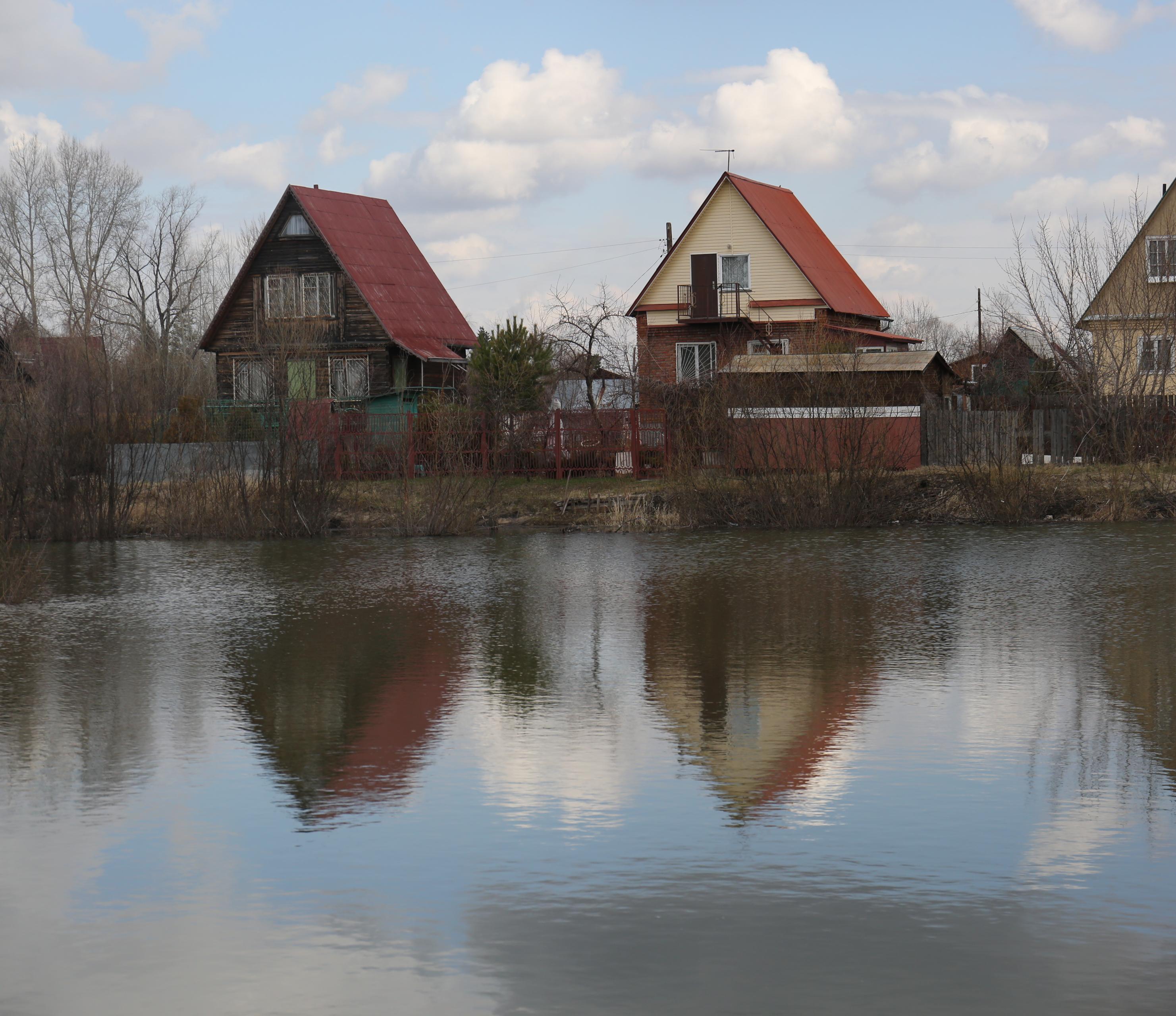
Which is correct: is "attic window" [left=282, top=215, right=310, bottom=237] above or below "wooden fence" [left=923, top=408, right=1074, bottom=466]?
above

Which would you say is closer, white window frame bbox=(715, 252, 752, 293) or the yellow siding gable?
the yellow siding gable

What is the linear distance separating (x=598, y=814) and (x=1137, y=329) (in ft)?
118

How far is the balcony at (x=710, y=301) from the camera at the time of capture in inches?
1980

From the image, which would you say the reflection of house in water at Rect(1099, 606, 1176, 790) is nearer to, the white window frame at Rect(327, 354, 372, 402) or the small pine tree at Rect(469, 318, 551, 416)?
the small pine tree at Rect(469, 318, 551, 416)

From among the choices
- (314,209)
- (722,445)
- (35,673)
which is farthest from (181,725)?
(314,209)

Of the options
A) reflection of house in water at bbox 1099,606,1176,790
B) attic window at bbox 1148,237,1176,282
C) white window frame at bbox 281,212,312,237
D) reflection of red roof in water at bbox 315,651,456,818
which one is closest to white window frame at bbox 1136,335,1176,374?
attic window at bbox 1148,237,1176,282

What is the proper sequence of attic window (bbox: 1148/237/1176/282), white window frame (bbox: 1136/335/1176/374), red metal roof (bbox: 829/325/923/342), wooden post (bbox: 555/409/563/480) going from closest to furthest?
wooden post (bbox: 555/409/563/480) → white window frame (bbox: 1136/335/1176/374) → attic window (bbox: 1148/237/1176/282) → red metal roof (bbox: 829/325/923/342)

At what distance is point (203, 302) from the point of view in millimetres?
82250

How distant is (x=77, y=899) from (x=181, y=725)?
3.95 m

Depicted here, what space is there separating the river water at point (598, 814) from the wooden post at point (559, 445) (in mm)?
19957

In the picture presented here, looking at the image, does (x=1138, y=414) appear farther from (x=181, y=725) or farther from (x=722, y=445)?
(x=181, y=725)

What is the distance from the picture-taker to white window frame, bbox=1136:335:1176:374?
1456 inches

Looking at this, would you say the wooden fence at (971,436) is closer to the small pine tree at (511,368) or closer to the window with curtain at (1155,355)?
the window with curtain at (1155,355)

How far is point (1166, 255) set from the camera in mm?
43844
